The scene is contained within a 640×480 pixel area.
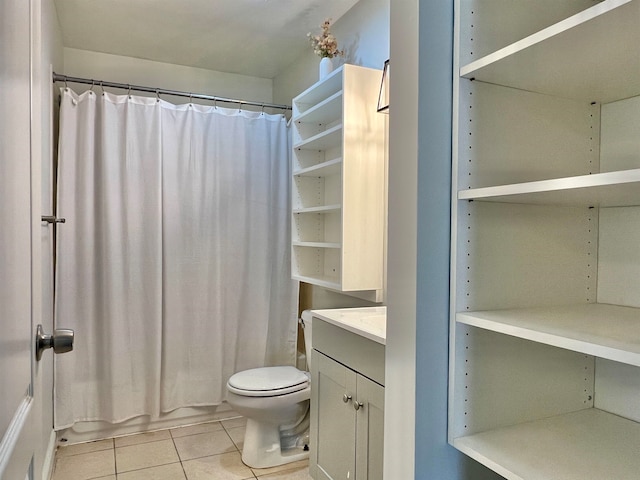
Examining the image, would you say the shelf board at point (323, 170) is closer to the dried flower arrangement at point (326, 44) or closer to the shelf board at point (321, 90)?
the shelf board at point (321, 90)

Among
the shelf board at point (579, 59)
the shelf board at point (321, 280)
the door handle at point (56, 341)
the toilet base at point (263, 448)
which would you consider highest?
the shelf board at point (579, 59)

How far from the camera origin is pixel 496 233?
1206mm

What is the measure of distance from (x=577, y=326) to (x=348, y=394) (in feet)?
3.50

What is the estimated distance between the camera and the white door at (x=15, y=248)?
2.03ft

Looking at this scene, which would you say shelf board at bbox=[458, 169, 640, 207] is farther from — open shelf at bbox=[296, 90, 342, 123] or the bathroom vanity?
open shelf at bbox=[296, 90, 342, 123]

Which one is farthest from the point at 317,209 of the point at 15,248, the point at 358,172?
the point at 15,248

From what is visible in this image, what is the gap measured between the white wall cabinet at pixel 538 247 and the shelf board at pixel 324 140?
1136mm

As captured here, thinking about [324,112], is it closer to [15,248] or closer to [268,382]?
[268,382]

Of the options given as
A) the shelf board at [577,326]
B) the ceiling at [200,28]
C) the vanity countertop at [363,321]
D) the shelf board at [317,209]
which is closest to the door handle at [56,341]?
the shelf board at [577,326]

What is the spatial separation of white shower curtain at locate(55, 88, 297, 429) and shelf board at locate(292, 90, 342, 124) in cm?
55

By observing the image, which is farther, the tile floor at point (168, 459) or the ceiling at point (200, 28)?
the ceiling at point (200, 28)

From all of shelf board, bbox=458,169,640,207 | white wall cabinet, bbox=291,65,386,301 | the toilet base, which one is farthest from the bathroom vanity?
shelf board, bbox=458,169,640,207

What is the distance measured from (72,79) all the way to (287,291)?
6.12ft

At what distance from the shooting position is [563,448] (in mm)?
1092
